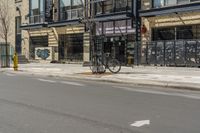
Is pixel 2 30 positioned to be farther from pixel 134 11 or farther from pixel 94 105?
pixel 94 105

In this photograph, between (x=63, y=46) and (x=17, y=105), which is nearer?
(x=17, y=105)

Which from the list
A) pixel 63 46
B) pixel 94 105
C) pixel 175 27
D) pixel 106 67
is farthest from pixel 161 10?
pixel 94 105

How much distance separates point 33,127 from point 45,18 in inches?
1485

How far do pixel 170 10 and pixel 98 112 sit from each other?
859 inches

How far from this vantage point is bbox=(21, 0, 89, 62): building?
139 feet

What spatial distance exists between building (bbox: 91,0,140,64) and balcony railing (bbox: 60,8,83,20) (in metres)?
2.95

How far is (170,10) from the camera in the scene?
3144cm

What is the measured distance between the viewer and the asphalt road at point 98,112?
28.8 feet

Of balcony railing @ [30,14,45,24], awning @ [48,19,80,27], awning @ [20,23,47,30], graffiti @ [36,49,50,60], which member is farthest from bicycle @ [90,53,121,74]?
balcony railing @ [30,14,45,24]

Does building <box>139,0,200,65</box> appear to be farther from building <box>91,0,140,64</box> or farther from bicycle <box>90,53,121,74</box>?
bicycle <box>90,53,121,74</box>

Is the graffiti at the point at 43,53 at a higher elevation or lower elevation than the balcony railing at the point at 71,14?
lower

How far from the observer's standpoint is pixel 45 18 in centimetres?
4594

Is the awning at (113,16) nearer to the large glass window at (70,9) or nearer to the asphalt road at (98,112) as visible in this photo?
the large glass window at (70,9)

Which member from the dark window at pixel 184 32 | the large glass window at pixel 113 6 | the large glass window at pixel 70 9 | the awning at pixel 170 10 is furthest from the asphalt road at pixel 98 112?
the large glass window at pixel 70 9
